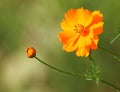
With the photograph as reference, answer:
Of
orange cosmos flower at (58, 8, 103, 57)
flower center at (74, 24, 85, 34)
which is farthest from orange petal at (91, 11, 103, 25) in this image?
flower center at (74, 24, 85, 34)

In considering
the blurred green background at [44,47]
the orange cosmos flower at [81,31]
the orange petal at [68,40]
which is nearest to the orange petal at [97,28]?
the orange cosmos flower at [81,31]

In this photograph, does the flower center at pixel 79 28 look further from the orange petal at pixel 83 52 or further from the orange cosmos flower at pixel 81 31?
the orange petal at pixel 83 52

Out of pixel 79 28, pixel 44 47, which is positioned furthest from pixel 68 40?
pixel 44 47

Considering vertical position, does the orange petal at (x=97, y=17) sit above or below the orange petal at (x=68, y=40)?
above

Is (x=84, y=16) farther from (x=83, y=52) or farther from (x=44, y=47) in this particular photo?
(x=44, y=47)

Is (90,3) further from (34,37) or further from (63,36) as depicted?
(63,36)
